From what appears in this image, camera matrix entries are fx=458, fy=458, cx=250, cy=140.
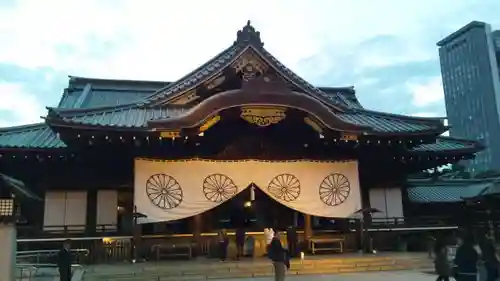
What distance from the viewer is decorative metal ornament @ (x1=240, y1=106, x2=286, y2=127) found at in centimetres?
1459

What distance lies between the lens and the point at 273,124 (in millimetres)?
15719

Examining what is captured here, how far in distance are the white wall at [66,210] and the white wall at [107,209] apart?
1.55 feet

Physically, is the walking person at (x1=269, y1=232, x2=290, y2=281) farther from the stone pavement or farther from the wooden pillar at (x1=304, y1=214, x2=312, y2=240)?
the wooden pillar at (x1=304, y1=214, x2=312, y2=240)

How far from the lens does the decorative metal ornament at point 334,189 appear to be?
1564 cm

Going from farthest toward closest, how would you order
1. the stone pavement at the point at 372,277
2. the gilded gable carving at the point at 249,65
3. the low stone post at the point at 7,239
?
the gilded gable carving at the point at 249,65 → the stone pavement at the point at 372,277 → the low stone post at the point at 7,239

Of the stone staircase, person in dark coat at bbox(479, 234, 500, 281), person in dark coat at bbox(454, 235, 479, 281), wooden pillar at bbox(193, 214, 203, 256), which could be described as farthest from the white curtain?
person in dark coat at bbox(479, 234, 500, 281)

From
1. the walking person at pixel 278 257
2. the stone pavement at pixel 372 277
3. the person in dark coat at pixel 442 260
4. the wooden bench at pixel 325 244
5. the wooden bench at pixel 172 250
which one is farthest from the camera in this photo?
the wooden bench at pixel 325 244

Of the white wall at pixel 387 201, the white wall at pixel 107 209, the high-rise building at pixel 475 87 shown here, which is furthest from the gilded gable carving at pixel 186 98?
the high-rise building at pixel 475 87

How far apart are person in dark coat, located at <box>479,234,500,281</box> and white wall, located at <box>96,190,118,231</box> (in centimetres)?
1223

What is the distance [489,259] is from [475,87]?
68208mm

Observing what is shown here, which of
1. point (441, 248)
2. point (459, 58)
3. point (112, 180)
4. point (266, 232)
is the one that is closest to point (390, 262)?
point (266, 232)

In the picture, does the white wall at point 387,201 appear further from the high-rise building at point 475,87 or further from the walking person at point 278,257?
the high-rise building at point 475,87

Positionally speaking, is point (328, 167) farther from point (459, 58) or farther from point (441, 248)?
point (459, 58)

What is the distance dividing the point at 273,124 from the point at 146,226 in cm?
554
